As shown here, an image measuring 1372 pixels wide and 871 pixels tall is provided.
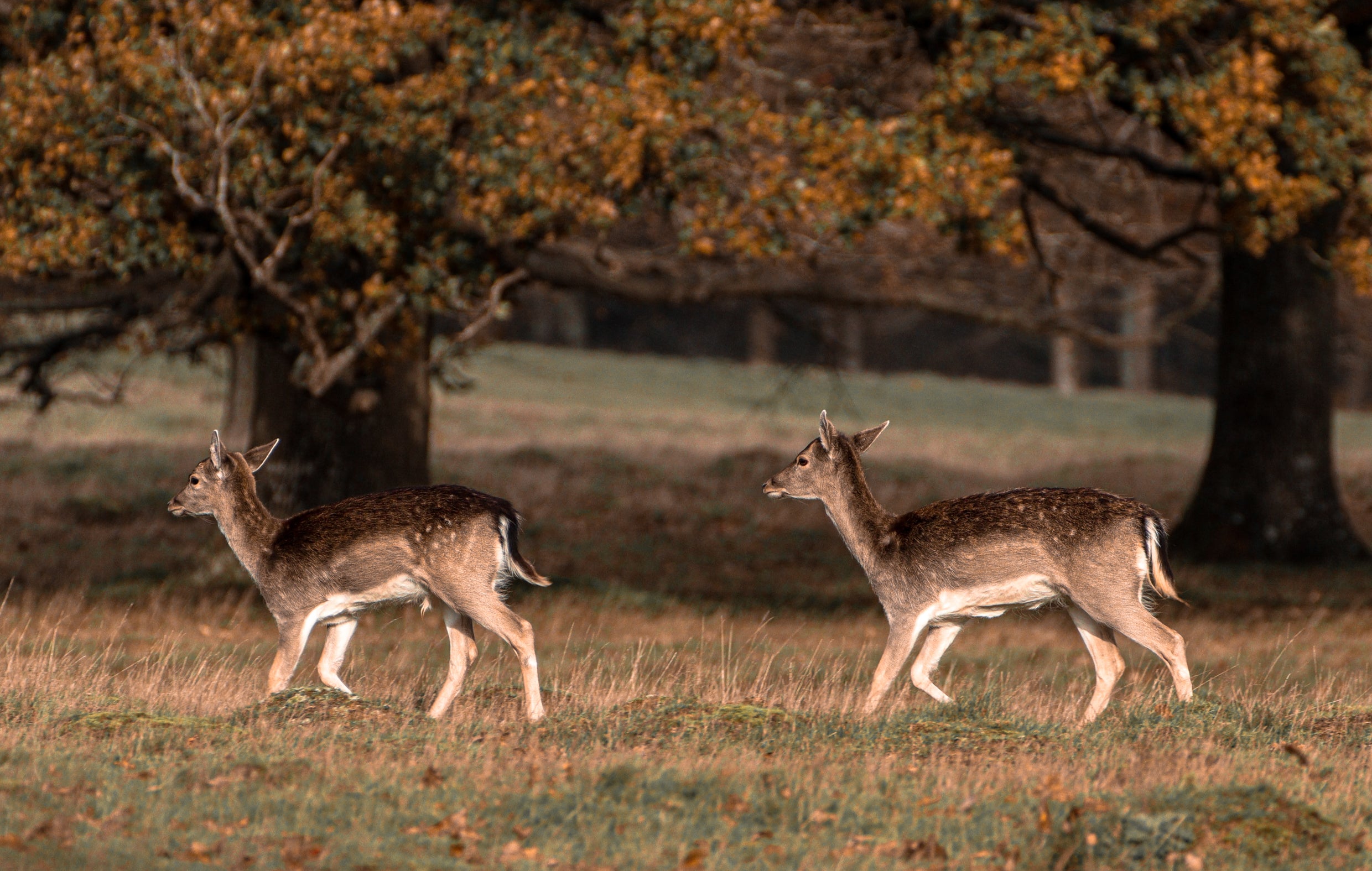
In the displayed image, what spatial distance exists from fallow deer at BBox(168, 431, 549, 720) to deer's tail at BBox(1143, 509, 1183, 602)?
3.53 metres

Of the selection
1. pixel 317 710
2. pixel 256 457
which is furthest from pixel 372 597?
pixel 256 457

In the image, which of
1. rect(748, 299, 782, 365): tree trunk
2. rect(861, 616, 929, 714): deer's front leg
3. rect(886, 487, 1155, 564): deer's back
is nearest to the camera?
rect(861, 616, 929, 714): deer's front leg

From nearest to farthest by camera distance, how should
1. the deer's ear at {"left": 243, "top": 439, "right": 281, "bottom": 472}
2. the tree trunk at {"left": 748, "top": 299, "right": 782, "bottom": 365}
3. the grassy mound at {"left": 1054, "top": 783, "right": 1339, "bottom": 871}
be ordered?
1. the grassy mound at {"left": 1054, "top": 783, "right": 1339, "bottom": 871}
2. the deer's ear at {"left": 243, "top": 439, "right": 281, "bottom": 472}
3. the tree trunk at {"left": 748, "top": 299, "right": 782, "bottom": 365}

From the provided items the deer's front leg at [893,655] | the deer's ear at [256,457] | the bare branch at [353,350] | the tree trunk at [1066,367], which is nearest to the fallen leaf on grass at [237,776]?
the deer's ear at [256,457]

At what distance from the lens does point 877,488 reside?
27.8 meters

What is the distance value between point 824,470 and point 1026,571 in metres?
1.48

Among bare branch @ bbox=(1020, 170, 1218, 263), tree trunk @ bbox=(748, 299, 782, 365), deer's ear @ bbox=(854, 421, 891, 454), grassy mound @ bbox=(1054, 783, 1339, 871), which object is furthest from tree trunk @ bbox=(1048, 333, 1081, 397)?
grassy mound @ bbox=(1054, 783, 1339, 871)

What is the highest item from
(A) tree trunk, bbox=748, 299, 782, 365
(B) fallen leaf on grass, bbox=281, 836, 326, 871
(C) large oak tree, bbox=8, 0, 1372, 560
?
(C) large oak tree, bbox=8, 0, 1372, 560

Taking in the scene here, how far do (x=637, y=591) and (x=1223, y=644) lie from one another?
608 cm

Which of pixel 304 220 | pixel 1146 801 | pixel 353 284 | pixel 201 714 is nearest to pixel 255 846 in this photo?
pixel 201 714

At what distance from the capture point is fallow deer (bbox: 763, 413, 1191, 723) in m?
9.55

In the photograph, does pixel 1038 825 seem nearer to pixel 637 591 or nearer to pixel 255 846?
pixel 255 846

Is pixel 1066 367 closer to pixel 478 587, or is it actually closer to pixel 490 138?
pixel 490 138

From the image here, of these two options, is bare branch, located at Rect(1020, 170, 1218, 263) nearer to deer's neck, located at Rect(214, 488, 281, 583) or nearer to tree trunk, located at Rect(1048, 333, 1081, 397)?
deer's neck, located at Rect(214, 488, 281, 583)
